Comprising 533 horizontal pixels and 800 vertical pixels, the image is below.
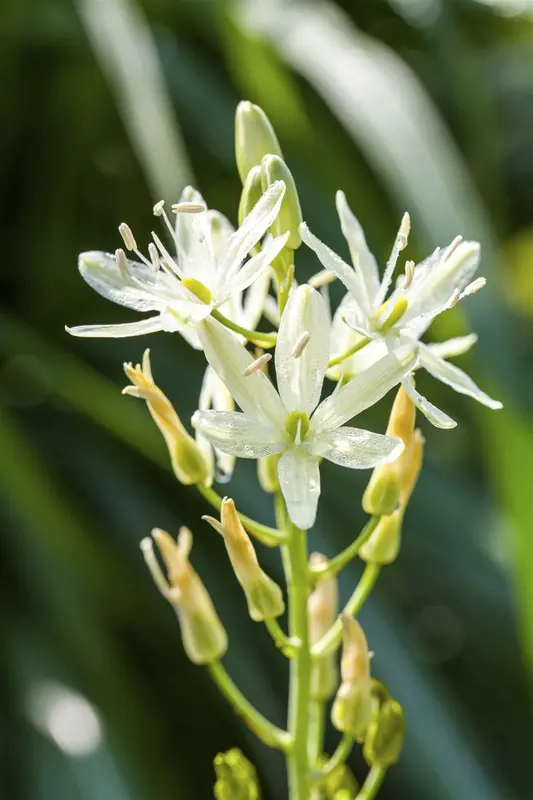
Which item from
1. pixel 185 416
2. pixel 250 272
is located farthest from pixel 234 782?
pixel 185 416

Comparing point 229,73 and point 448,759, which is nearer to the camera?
point 448,759

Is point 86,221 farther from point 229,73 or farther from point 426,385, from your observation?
point 426,385

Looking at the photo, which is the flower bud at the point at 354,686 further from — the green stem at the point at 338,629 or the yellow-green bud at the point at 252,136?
the yellow-green bud at the point at 252,136

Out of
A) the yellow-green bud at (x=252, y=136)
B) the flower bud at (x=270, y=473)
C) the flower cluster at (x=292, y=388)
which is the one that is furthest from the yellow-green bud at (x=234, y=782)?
the yellow-green bud at (x=252, y=136)

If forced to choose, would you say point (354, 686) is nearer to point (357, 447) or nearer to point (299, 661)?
point (299, 661)

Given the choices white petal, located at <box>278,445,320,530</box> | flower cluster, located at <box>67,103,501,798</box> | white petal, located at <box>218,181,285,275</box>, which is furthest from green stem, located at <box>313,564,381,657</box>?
white petal, located at <box>218,181,285,275</box>

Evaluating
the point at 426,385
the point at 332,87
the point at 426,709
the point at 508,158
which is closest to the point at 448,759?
the point at 426,709

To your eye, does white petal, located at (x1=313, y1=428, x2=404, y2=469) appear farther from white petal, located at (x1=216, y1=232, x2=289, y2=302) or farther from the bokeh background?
the bokeh background
